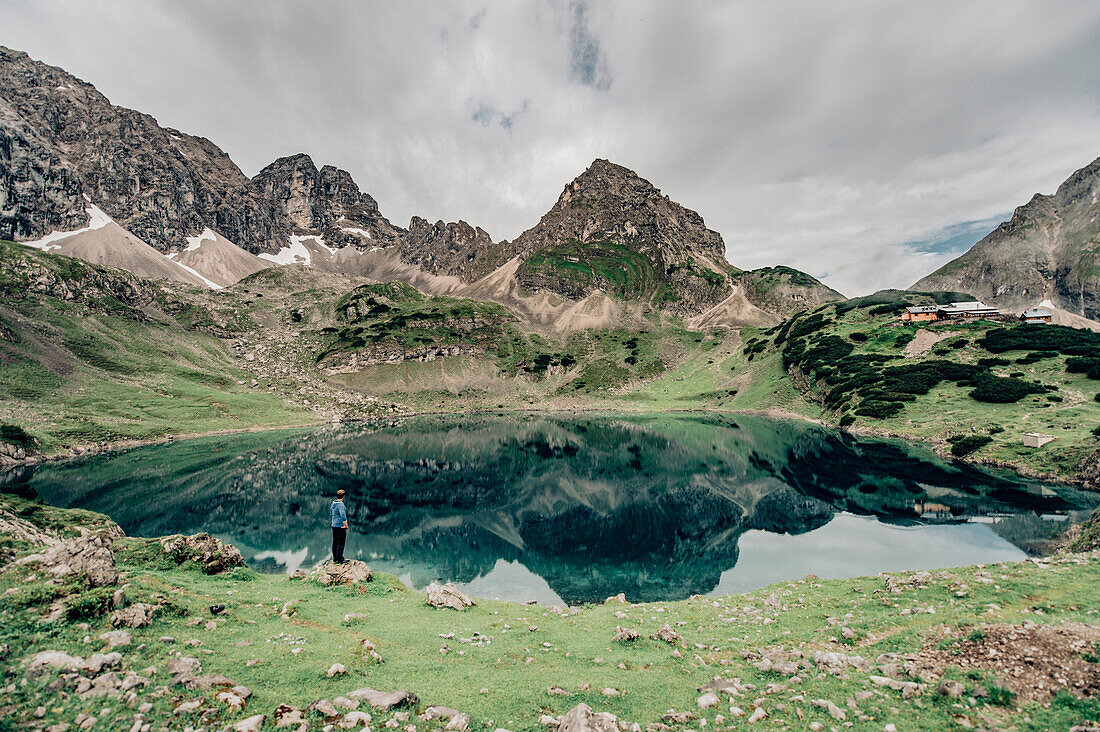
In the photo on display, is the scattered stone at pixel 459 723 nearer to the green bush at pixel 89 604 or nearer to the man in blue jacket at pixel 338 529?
the green bush at pixel 89 604

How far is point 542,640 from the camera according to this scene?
14180 mm

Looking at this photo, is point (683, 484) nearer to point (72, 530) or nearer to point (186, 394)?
point (72, 530)

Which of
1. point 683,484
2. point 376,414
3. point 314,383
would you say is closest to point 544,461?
point 683,484

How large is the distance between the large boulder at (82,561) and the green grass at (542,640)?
60 cm

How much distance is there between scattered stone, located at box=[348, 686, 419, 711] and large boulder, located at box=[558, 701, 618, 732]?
2975mm

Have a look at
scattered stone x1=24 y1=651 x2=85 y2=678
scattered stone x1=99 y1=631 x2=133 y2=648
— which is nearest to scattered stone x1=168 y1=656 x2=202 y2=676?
scattered stone x1=99 y1=631 x2=133 y2=648

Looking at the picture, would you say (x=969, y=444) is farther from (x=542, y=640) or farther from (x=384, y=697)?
(x=384, y=697)

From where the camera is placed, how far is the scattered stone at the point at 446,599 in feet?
57.7

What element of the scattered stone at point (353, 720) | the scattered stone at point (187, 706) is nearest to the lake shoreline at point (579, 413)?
the scattered stone at point (353, 720)

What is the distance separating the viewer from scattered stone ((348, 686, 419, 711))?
8031 millimetres

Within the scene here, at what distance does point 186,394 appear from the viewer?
365ft

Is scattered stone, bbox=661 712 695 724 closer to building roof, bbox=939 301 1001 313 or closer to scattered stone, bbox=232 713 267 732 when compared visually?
scattered stone, bbox=232 713 267 732

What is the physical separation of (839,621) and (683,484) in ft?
130

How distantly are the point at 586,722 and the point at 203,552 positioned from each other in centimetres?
1821
